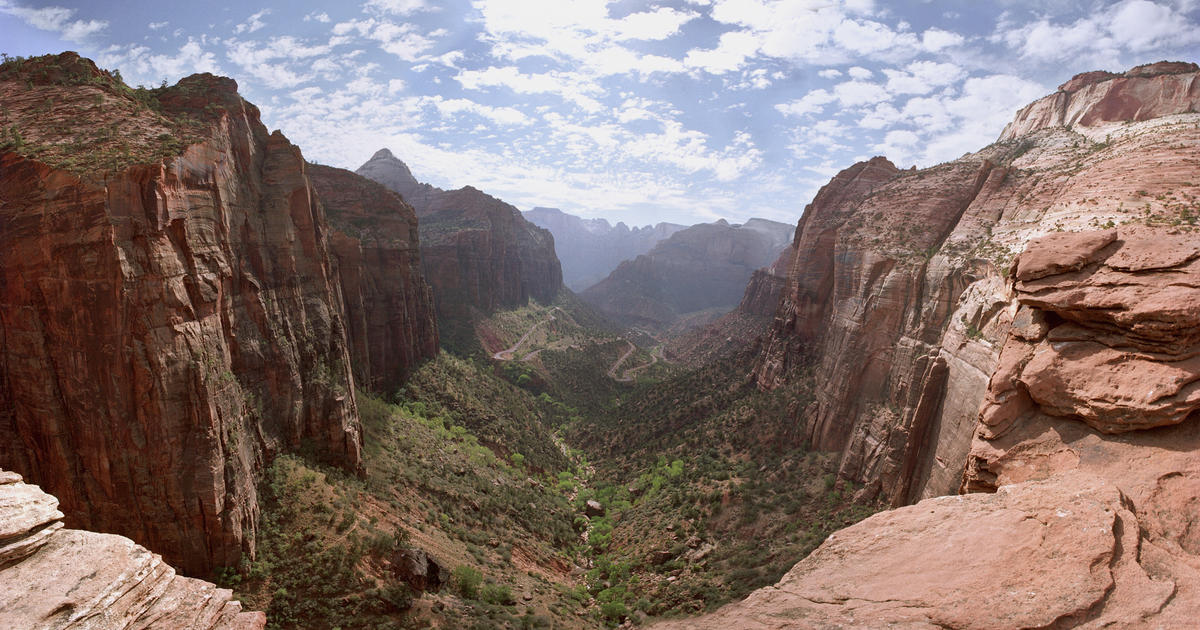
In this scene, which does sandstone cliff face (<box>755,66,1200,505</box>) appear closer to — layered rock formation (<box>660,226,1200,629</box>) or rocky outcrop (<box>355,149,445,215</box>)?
layered rock formation (<box>660,226,1200,629</box>)

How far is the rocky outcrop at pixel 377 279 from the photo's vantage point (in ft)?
135

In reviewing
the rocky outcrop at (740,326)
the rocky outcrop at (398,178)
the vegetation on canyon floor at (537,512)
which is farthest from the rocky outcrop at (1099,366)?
the rocky outcrop at (398,178)

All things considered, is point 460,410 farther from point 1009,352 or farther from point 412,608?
point 1009,352

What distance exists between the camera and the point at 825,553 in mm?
11766

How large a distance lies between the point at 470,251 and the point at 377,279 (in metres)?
45.1

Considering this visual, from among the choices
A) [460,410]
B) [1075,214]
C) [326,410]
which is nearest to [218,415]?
[326,410]

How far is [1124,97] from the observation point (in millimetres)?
36250

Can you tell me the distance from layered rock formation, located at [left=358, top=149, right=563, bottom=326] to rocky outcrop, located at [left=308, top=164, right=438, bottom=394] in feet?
81.2

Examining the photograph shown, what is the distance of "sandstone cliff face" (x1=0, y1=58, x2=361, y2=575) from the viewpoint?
53.5ft

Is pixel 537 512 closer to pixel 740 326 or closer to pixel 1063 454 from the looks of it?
pixel 1063 454

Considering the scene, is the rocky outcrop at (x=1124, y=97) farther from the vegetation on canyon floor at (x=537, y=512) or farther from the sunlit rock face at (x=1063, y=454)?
the vegetation on canyon floor at (x=537, y=512)

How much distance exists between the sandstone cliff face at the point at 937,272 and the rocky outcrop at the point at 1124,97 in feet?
1.19

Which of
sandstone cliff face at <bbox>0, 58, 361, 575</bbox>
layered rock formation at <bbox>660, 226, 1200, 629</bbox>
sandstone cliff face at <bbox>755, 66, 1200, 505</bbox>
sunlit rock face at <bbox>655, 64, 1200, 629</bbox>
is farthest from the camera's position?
sandstone cliff face at <bbox>755, 66, 1200, 505</bbox>

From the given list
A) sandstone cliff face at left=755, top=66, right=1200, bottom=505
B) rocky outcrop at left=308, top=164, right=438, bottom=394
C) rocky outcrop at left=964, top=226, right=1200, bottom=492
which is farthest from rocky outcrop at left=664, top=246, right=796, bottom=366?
rocky outcrop at left=964, top=226, right=1200, bottom=492
